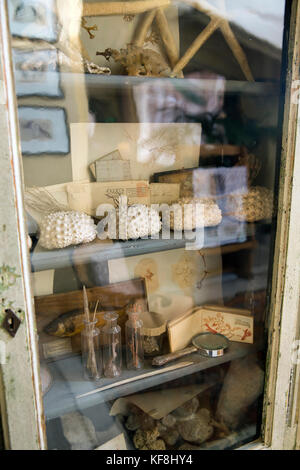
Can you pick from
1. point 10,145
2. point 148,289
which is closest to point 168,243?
point 148,289

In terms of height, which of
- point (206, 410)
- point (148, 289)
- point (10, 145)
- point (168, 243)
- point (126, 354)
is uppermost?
point (10, 145)

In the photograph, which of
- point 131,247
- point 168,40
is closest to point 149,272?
point 131,247

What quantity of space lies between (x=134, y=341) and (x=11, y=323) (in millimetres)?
454

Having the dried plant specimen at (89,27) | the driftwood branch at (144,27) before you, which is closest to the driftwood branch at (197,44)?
the driftwood branch at (144,27)

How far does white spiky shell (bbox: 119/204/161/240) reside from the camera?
91 centimetres

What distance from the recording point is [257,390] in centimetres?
106

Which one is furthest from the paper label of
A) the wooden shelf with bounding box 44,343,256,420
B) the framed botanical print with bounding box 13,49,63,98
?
the framed botanical print with bounding box 13,49,63,98

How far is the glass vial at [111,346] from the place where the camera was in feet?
3.26

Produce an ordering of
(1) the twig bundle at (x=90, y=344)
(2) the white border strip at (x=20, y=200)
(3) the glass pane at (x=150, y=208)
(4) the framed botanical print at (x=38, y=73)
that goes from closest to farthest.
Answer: (2) the white border strip at (x=20, y=200), (4) the framed botanical print at (x=38, y=73), (3) the glass pane at (x=150, y=208), (1) the twig bundle at (x=90, y=344)

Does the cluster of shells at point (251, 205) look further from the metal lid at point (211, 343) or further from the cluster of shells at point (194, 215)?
the metal lid at point (211, 343)

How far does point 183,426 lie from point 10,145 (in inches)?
41.2

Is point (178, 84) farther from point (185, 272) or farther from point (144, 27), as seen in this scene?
point (185, 272)

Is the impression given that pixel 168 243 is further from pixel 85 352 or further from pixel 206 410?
pixel 206 410

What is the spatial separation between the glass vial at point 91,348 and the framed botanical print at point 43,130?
0.53 meters
